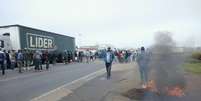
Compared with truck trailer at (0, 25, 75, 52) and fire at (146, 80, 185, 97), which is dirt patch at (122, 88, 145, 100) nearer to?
fire at (146, 80, 185, 97)

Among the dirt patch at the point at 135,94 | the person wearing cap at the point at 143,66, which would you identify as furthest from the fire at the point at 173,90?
the person wearing cap at the point at 143,66

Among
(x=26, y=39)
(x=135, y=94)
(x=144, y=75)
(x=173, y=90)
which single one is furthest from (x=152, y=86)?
(x=26, y=39)

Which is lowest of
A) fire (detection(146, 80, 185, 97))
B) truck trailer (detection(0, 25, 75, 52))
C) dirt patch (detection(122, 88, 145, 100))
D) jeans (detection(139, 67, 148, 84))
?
dirt patch (detection(122, 88, 145, 100))

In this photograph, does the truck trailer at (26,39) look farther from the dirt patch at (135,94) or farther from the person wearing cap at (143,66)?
the dirt patch at (135,94)

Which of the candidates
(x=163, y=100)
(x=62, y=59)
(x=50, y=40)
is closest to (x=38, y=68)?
(x=50, y=40)

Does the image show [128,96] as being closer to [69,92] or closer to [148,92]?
[148,92]

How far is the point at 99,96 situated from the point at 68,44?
30.7m

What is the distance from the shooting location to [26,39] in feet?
95.2

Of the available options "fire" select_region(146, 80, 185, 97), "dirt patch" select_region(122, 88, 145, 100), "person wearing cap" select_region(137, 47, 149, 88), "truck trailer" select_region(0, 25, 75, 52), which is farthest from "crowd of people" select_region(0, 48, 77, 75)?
"fire" select_region(146, 80, 185, 97)

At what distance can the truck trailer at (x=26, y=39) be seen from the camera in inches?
1091

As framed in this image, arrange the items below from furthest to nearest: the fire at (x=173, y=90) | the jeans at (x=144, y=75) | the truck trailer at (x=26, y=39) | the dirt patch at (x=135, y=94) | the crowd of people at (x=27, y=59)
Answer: the truck trailer at (x=26, y=39)
the crowd of people at (x=27, y=59)
the jeans at (x=144, y=75)
the dirt patch at (x=135, y=94)
the fire at (x=173, y=90)

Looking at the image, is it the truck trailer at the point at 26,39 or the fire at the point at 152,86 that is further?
the truck trailer at the point at 26,39

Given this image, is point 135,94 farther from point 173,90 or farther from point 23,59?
point 23,59

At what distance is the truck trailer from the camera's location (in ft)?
90.9
